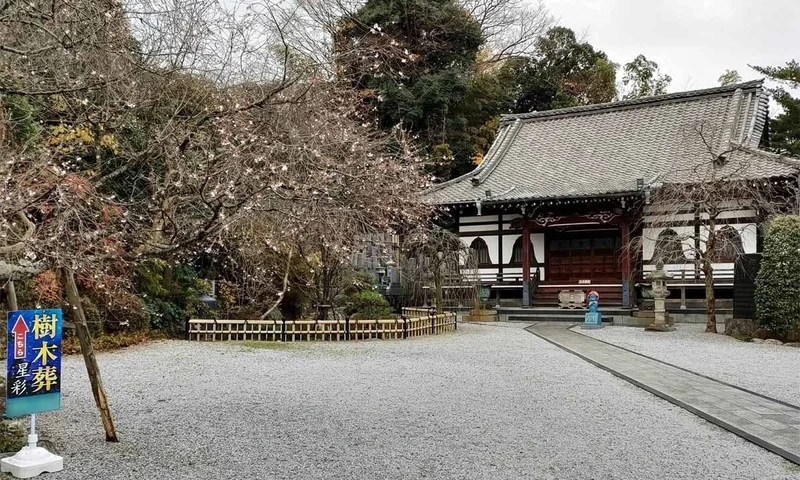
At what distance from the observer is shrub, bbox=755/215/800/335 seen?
38.3 ft

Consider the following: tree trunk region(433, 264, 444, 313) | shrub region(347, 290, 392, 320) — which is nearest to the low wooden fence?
shrub region(347, 290, 392, 320)

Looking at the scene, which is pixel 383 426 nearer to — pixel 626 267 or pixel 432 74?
pixel 626 267

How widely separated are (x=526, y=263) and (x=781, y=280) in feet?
23.6

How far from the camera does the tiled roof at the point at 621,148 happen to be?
16938 millimetres

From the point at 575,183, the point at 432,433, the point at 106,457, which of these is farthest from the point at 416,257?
the point at 106,457

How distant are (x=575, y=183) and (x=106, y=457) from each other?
15.5m

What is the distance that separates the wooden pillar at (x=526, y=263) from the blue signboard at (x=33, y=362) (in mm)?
14630

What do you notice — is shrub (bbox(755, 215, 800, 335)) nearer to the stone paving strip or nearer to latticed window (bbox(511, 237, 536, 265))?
the stone paving strip

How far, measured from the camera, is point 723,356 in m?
10.3

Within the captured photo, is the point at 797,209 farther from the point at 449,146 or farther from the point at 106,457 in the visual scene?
the point at 106,457

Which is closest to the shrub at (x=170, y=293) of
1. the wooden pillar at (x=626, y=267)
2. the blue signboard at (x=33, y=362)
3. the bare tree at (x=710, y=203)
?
the blue signboard at (x=33, y=362)

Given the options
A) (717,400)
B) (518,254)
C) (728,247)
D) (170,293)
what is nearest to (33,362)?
(717,400)

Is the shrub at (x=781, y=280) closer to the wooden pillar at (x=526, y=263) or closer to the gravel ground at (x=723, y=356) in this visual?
the gravel ground at (x=723, y=356)

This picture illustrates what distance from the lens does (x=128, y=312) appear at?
11.4 m
